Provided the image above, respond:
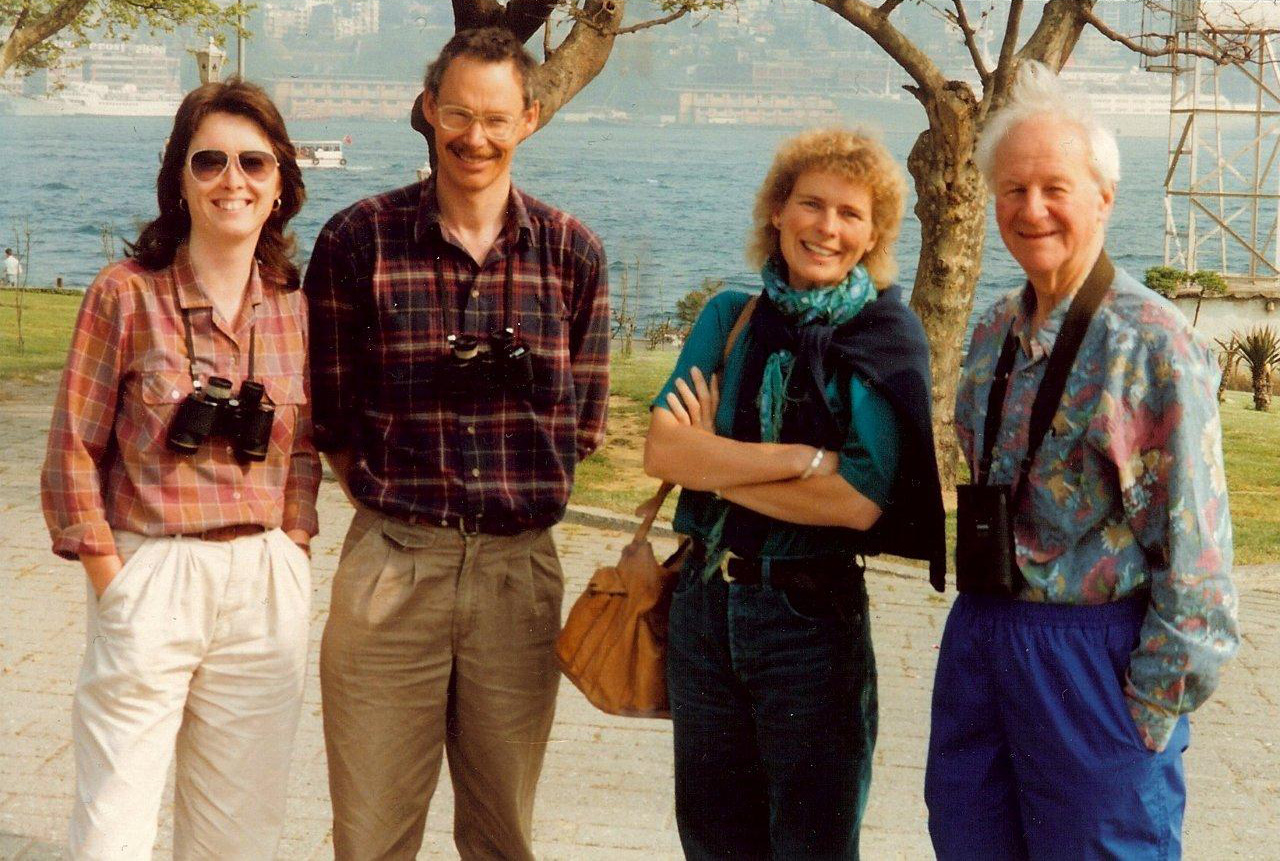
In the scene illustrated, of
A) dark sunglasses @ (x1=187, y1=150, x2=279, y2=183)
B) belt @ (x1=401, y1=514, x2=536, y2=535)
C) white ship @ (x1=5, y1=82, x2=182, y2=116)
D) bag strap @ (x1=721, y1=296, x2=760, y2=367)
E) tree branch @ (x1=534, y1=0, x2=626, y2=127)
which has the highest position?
tree branch @ (x1=534, y1=0, x2=626, y2=127)

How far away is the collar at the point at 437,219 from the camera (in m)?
3.60

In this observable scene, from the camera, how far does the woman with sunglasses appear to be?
3330 millimetres

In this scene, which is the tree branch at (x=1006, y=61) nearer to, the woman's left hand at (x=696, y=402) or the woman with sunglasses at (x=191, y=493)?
the woman's left hand at (x=696, y=402)

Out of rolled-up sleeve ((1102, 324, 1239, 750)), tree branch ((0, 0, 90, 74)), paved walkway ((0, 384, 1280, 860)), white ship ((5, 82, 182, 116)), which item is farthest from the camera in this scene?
white ship ((5, 82, 182, 116))

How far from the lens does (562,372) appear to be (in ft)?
12.3

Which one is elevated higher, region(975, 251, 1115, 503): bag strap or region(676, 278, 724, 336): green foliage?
region(975, 251, 1115, 503): bag strap

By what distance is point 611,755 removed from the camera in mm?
5453

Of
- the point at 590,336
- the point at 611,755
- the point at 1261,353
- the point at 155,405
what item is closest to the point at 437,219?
the point at 590,336

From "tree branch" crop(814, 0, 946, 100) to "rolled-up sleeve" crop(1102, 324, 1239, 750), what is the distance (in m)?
7.13

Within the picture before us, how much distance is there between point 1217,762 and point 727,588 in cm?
310

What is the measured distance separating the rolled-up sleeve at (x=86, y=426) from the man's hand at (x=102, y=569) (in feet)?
0.05

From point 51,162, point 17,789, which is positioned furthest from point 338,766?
point 51,162

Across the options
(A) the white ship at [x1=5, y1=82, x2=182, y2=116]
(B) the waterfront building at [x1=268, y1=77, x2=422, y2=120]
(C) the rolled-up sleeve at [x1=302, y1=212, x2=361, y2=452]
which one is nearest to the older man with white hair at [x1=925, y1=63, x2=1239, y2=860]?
(C) the rolled-up sleeve at [x1=302, y1=212, x2=361, y2=452]

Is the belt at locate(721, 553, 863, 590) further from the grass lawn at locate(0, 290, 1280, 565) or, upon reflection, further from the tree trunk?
the tree trunk
